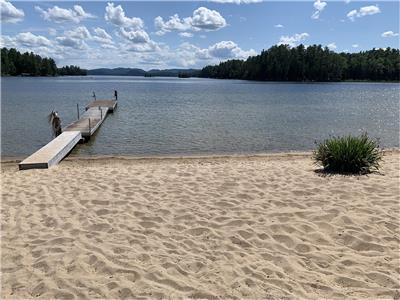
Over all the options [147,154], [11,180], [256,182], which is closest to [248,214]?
[256,182]

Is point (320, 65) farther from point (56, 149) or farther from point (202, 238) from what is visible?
point (202, 238)

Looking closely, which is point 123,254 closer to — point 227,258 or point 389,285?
point 227,258

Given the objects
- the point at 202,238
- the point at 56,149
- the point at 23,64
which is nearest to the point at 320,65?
the point at 23,64

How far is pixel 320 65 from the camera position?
135 m

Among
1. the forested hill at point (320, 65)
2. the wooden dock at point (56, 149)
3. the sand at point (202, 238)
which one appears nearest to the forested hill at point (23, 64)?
the forested hill at point (320, 65)

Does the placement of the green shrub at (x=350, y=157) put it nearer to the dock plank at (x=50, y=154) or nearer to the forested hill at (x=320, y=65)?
the dock plank at (x=50, y=154)

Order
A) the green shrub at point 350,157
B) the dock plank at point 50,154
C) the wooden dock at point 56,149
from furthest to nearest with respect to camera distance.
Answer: the wooden dock at point 56,149, the dock plank at point 50,154, the green shrub at point 350,157

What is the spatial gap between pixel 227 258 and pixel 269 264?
0.57 metres

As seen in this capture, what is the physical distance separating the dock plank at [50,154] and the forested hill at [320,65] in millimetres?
127921

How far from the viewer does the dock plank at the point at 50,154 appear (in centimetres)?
1125

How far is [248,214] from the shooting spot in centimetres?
671

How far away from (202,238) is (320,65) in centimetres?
13968

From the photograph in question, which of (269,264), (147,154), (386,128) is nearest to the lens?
(269,264)

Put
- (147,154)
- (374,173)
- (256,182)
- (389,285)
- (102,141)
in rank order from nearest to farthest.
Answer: (389,285) → (256,182) → (374,173) → (147,154) → (102,141)
